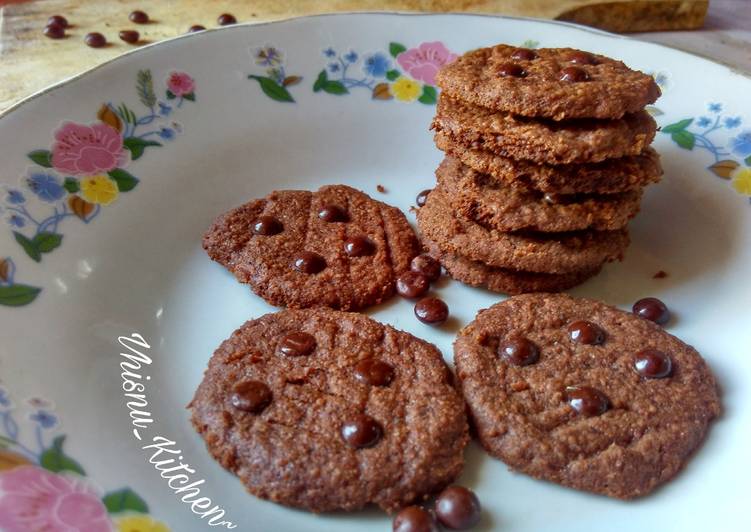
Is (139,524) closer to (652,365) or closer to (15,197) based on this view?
(15,197)

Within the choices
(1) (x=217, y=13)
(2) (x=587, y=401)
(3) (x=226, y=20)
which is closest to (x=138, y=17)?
(1) (x=217, y=13)

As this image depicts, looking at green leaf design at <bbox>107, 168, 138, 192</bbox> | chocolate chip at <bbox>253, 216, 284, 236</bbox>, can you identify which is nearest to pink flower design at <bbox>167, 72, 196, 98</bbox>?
green leaf design at <bbox>107, 168, 138, 192</bbox>

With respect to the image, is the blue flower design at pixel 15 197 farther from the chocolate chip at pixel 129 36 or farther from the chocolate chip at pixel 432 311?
the chocolate chip at pixel 129 36

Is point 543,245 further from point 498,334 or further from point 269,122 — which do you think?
point 269,122

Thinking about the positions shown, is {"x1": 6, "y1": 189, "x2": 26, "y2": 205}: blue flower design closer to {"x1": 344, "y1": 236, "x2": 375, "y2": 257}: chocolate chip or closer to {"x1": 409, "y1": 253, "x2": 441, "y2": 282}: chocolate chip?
{"x1": 344, "y1": 236, "x2": 375, "y2": 257}: chocolate chip

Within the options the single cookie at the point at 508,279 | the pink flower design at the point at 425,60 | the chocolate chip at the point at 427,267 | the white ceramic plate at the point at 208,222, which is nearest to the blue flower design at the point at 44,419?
the white ceramic plate at the point at 208,222
